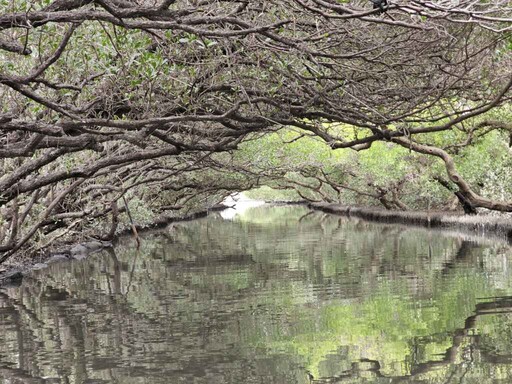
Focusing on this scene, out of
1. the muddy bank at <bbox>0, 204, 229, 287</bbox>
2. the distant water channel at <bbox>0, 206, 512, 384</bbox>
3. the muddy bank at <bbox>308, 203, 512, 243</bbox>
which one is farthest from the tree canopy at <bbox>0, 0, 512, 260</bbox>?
the muddy bank at <bbox>308, 203, 512, 243</bbox>

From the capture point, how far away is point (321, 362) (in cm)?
827

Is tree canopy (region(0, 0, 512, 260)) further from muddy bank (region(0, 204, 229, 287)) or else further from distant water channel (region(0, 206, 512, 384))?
distant water channel (region(0, 206, 512, 384))

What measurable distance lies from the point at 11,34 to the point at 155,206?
38.7 metres

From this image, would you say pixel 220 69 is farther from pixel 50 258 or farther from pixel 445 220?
pixel 445 220

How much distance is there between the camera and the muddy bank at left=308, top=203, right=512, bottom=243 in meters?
24.6

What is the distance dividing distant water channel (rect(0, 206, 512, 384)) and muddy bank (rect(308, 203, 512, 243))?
3.83 m

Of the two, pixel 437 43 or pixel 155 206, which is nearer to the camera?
pixel 437 43

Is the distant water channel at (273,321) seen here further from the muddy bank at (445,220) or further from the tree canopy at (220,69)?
the muddy bank at (445,220)

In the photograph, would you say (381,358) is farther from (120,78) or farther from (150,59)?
(120,78)

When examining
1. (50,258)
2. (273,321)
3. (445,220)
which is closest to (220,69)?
(273,321)

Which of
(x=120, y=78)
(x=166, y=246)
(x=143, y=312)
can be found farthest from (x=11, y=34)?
(x=166, y=246)

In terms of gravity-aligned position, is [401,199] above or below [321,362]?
above

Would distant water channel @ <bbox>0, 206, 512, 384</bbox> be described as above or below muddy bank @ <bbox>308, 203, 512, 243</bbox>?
below

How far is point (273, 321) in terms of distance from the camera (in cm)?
1089
